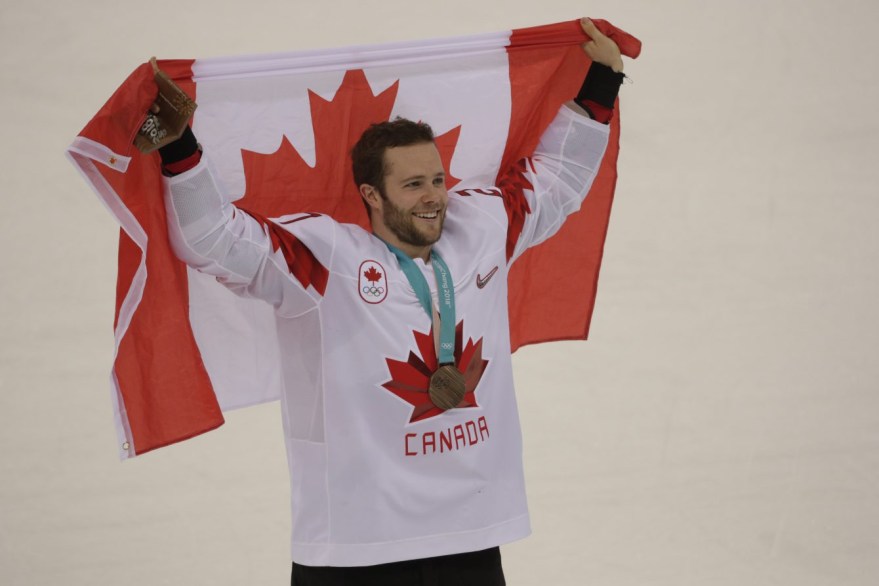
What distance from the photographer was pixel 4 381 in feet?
12.5

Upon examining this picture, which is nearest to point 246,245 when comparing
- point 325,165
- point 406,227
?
point 406,227

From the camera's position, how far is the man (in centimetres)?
236

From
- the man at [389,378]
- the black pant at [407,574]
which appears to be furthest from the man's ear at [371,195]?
the black pant at [407,574]

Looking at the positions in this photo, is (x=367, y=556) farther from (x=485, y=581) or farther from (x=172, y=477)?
(x=172, y=477)

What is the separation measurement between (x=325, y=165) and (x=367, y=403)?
1.70ft

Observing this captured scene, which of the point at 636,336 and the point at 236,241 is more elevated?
the point at 236,241

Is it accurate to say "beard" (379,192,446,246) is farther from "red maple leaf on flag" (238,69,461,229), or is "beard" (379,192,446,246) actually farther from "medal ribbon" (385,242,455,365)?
"red maple leaf on flag" (238,69,461,229)

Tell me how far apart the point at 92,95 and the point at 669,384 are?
185 cm

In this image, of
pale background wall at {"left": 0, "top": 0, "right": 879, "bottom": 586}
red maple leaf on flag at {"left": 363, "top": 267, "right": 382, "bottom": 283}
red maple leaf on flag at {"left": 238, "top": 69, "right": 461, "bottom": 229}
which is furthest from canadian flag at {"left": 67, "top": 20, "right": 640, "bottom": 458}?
pale background wall at {"left": 0, "top": 0, "right": 879, "bottom": 586}

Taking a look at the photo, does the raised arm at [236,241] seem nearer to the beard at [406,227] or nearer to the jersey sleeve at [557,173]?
the beard at [406,227]

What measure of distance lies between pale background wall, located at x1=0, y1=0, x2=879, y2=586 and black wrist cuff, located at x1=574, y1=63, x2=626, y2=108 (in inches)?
56.9

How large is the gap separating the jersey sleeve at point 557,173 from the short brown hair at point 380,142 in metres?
0.23

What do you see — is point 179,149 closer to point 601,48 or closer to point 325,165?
point 325,165

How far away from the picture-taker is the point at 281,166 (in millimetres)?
2627
